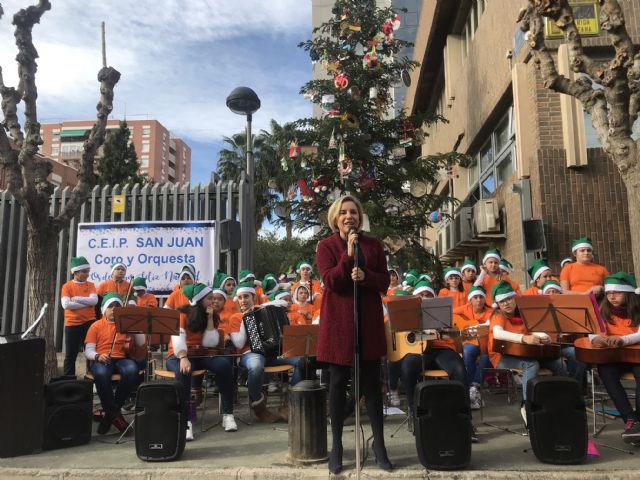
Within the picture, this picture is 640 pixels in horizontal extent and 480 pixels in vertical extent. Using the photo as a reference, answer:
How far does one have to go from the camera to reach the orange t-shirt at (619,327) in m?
5.58

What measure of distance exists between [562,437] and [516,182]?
7.71m

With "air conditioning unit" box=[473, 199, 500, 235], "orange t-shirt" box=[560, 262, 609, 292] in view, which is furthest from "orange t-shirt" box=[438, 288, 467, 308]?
"air conditioning unit" box=[473, 199, 500, 235]

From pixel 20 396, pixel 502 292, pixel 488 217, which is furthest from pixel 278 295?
pixel 488 217

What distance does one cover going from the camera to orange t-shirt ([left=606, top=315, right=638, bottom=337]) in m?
5.58

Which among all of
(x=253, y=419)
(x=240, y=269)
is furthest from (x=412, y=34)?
(x=253, y=419)

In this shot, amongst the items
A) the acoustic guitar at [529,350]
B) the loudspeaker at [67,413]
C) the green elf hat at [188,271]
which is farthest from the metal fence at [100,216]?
the acoustic guitar at [529,350]

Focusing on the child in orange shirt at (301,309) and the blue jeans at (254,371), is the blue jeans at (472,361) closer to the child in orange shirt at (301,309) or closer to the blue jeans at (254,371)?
the blue jeans at (254,371)

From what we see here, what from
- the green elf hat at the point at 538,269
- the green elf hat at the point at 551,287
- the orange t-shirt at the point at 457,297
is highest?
the green elf hat at the point at 538,269

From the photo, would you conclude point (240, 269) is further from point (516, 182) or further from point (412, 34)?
point (412, 34)

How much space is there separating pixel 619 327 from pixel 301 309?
4295 millimetres

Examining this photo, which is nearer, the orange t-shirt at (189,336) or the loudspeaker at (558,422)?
the loudspeaker at (558,422)

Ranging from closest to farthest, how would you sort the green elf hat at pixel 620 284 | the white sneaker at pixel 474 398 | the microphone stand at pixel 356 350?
the microphone stand at pixel 356 350 < the green elf hat at pixel 620 284 < the white sneaker at pixel 474 398

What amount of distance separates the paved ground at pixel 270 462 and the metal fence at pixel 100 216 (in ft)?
14.5

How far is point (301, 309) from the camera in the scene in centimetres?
824
